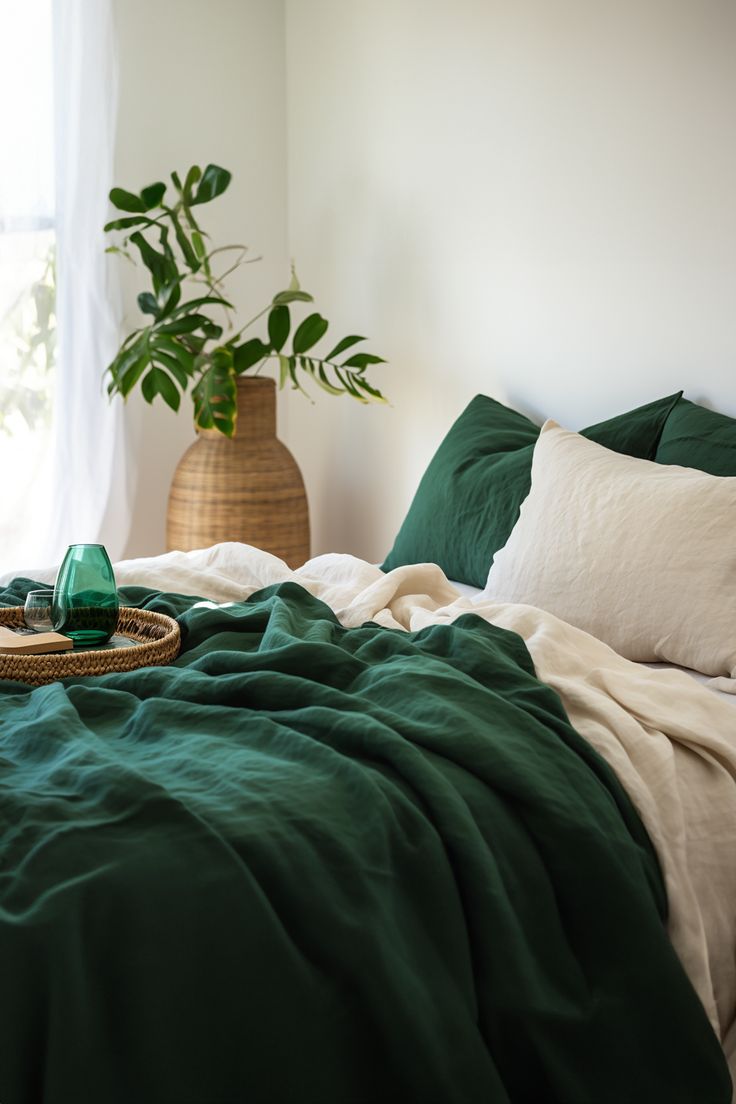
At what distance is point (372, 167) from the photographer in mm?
3682

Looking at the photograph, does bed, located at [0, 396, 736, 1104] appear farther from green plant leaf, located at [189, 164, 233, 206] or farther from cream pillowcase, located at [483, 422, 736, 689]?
green plant leaf, located at [189, 164, 233, 206]

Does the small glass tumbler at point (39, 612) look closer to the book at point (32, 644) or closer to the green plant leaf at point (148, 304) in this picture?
the book at point (32, 644)

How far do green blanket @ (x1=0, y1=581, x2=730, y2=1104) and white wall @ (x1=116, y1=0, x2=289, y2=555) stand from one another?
8.37 feet

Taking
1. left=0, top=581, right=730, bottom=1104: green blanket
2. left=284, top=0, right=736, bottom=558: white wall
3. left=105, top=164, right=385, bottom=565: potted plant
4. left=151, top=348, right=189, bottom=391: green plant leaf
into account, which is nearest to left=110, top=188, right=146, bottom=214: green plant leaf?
left=105, top=164, right=385, bottom=565: potted plant

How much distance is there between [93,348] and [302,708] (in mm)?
2520

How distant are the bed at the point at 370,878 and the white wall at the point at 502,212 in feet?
4.25

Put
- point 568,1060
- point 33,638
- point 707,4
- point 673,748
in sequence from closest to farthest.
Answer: point 568,1060 → point 673,748 → point 33,638 → point 707,4

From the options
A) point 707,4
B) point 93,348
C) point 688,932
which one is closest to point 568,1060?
point 688,932

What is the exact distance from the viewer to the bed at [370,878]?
3.51ft

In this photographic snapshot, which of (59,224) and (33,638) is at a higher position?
(59,224)

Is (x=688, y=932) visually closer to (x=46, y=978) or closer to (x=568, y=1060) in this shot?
(x=568, y=1060)

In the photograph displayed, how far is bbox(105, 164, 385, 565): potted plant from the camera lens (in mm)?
3385

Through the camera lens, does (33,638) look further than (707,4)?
No

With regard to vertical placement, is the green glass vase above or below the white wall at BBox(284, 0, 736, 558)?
below
